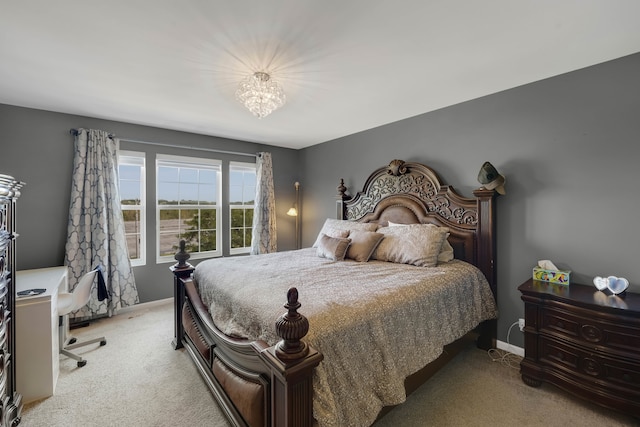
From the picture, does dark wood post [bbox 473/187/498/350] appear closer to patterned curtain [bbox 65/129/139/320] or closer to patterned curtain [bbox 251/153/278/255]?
patterned curtain [bbox 251/153/278/255]

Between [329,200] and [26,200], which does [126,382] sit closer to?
[26,200]

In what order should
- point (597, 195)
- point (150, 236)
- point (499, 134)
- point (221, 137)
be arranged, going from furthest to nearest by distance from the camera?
point (221, 137) < point (150, 236) < point (499, 134) < point (597, 195)

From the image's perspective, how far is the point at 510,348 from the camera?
2.56 meters

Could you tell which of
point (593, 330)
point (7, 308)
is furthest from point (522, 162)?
point (7, 308)

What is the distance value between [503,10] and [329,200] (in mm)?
3337

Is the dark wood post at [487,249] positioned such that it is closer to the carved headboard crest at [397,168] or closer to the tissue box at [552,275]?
the tissue box at [552,275]

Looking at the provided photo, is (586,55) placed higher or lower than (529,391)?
higher

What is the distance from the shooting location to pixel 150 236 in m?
3.76

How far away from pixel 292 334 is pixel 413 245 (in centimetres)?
186

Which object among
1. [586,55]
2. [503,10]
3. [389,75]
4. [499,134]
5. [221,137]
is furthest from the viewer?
[221,137]

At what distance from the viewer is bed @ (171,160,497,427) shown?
1.23 meters

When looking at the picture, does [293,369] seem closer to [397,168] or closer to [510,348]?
[510,348]

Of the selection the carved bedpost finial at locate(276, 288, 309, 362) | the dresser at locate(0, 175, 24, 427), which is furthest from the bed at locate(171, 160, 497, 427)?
the dresser at locate(0, 175, 24, 427)

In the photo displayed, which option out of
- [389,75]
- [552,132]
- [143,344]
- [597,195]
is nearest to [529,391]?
[597,195]
